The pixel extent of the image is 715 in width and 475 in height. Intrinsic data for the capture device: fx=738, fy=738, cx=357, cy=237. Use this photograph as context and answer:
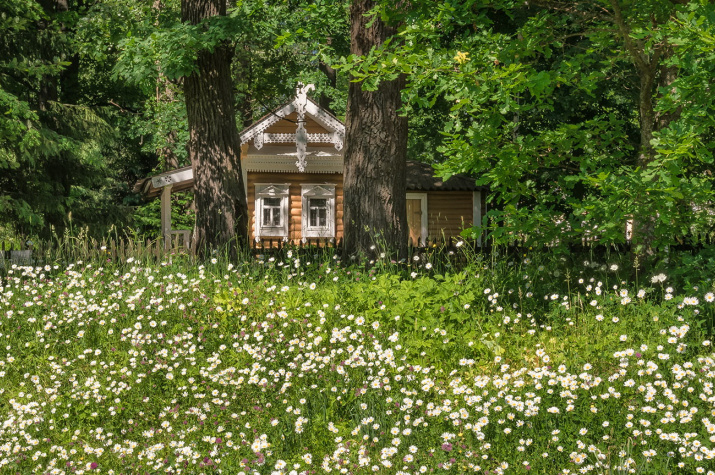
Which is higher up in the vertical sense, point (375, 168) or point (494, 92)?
point (494, 92)

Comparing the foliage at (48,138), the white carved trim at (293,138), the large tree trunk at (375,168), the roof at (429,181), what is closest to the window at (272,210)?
the white carved trim at (293,138)

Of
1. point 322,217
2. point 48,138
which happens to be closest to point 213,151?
point 48,138

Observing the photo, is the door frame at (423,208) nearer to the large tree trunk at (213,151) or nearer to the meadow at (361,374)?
the large tree trunk at (213,151)

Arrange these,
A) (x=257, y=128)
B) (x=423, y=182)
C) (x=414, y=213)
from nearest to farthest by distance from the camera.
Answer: (x=257, y=128), (x=423, y=182), (x=414, y=213)

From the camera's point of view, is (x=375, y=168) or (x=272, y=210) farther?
(x=272, y=210)

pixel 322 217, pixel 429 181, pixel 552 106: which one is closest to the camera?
pixel 552 106

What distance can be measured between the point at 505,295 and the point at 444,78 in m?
2.60

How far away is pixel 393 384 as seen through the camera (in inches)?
235

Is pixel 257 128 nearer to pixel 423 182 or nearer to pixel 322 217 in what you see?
pixel 322 217

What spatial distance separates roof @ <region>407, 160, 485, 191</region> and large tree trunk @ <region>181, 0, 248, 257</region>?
11.8 metres

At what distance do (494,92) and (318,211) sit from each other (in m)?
17.5

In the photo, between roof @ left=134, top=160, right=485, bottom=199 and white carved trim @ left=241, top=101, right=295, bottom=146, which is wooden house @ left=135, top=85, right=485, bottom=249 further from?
white carved trim @ left=241, top=101, right=295, bottom=146

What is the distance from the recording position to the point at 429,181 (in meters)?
23.8

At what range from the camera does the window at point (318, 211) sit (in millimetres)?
23891
